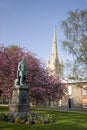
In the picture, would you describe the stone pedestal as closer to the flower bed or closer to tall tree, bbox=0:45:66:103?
the flower bed

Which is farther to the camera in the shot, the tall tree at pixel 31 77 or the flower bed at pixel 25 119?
the tall tree at pixel 31 77

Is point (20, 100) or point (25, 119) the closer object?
point (25, 119)

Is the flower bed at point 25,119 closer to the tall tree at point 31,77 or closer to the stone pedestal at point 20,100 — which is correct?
the stone pedestal at point 20,100

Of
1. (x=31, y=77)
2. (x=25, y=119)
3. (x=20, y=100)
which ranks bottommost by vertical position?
(x=25, y=119)

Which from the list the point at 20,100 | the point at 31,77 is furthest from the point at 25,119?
the point at 31,77

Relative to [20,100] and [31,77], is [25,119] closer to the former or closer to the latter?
[20,100]

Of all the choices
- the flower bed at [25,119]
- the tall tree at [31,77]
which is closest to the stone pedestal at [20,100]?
the flower bed at [25,119]

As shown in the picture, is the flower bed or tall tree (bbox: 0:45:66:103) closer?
the flower bed

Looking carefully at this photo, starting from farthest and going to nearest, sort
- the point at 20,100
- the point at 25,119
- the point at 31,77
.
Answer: the point at 31,77 < the point at 20,100 < the point at 25,119

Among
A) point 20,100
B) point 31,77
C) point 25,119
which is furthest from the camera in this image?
point 31,77

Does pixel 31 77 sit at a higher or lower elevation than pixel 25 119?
higher

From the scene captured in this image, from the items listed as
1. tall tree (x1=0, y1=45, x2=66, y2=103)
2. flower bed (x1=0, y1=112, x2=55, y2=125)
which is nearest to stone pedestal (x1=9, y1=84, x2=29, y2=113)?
flower bed (x1=0, y1=112, x2=55, y2=125)

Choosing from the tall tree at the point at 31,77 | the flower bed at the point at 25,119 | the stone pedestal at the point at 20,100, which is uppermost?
the tall tree at the point at 31,77

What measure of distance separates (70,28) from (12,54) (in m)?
9.57
